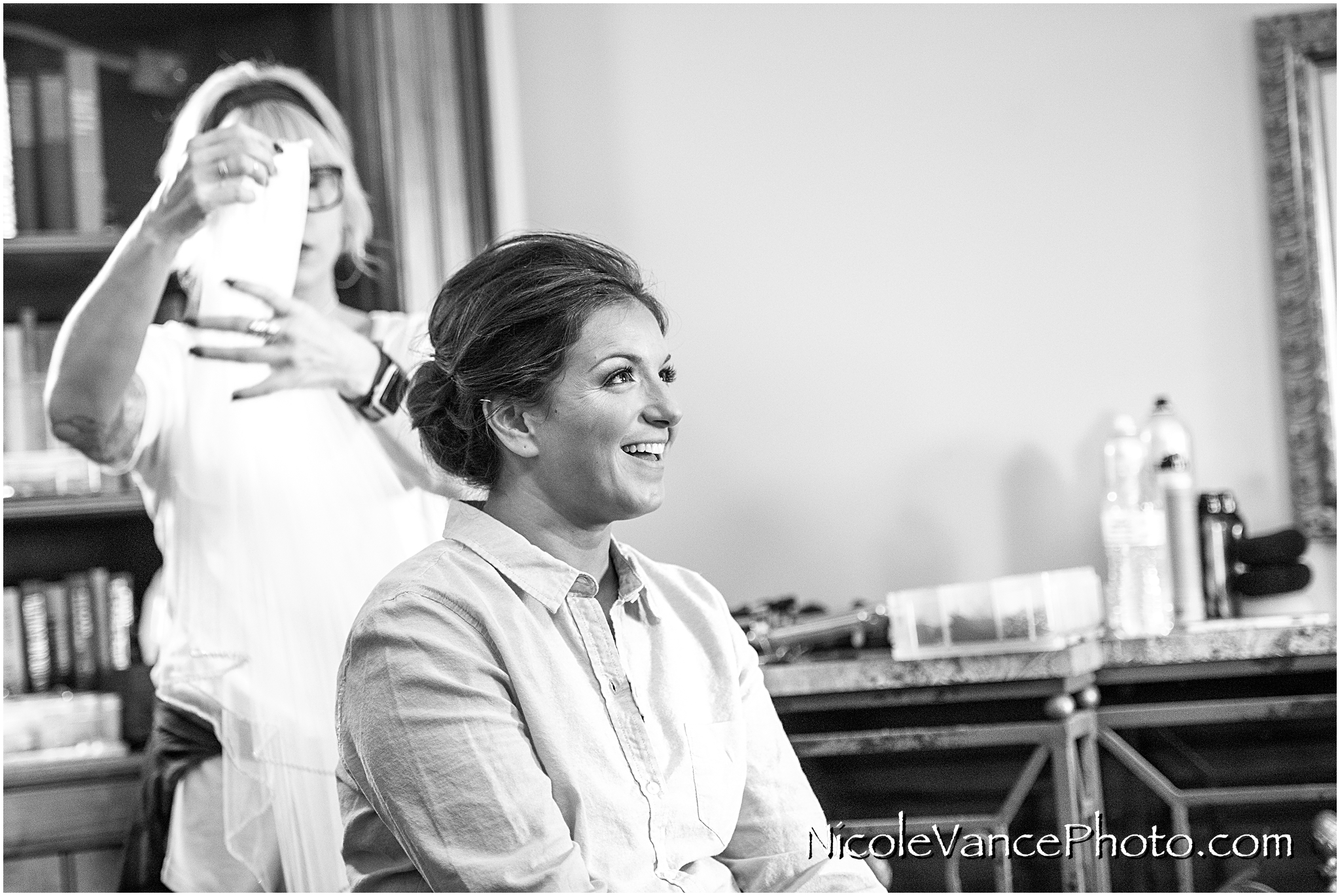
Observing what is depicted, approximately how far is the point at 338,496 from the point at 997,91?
132 cm

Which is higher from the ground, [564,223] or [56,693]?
[564,223]

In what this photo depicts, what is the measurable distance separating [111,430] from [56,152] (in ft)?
2.59

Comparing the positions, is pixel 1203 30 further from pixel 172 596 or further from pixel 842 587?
pixel 172 596

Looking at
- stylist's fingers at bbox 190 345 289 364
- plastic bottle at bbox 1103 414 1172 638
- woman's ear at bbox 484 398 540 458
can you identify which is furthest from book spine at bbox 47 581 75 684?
plastic bottle at bbox 1103 414 1172 638

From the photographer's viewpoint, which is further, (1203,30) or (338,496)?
(1203,30)

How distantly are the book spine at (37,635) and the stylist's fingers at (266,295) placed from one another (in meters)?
0.83

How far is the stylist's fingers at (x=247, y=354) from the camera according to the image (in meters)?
1.61

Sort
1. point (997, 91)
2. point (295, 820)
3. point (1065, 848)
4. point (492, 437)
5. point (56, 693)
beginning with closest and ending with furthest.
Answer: point (492, 437)
point (295, 820)
point (1065, 848)
point (56, 693)
point (997, 91)

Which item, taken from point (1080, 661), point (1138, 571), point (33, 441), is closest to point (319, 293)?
point (33, 441)

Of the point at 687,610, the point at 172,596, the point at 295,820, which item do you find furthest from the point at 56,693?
the point at 687,610

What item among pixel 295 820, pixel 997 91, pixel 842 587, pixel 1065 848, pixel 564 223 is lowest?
pixel 1065 848

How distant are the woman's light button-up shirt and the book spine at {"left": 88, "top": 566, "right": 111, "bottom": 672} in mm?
1153

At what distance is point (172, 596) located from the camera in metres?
1.74

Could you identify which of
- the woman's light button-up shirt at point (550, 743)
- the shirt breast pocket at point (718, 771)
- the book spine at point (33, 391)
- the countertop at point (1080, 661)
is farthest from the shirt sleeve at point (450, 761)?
the book spine at point (33, 391)
